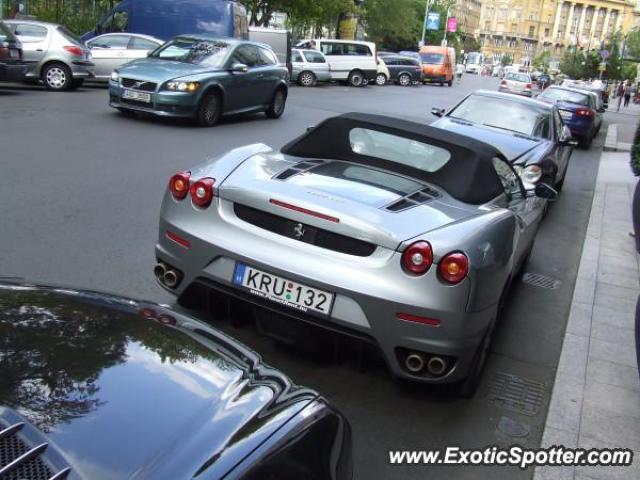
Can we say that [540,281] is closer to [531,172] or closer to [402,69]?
[531,172]

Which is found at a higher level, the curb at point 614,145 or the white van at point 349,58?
the white van at point 349,58

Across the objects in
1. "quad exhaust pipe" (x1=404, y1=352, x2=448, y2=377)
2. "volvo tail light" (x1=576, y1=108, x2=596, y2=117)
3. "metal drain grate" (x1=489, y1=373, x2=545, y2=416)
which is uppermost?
"quad exhaust pipe" (x1=404, y1=352, x2=448, y2=377)

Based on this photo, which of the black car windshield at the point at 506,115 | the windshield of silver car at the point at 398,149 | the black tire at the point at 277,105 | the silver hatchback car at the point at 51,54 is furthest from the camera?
the silver hatchback car at the point at 51,54

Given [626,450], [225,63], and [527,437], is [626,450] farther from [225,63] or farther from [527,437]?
[225,63]

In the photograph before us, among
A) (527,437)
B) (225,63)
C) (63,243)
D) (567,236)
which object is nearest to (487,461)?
(527,437)

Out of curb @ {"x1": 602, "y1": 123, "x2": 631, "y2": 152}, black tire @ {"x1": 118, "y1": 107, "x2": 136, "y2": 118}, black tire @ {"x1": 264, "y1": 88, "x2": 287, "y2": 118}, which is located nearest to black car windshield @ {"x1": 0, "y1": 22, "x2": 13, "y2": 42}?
black tire @ {"x1": 118, "y1": 107, "x2": 136, "y2": 118}

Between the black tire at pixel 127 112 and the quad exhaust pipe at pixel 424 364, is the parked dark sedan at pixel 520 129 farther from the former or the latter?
the black tire at pixel 127 112

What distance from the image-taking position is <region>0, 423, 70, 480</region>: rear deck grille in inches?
61.4

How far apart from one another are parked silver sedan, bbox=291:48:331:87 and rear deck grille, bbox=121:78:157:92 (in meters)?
17.7

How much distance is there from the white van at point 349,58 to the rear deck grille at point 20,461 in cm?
3304

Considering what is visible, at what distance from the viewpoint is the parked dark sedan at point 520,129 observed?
30.1ft

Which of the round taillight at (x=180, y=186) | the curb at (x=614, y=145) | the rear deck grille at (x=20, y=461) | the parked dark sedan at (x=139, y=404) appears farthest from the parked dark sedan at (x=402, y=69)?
the rear deck grille at (x=20, y=461)

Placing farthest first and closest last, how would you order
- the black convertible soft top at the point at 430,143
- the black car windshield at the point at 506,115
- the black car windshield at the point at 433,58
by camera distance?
the black car windshield at the point at 433,58 → the black car windshield at the point at 506,115 → the black convertible soft top at the point at 430,143

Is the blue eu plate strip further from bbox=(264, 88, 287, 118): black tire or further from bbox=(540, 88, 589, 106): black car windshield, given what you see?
bbox=(540, 88, 589, 106): black car windshield
